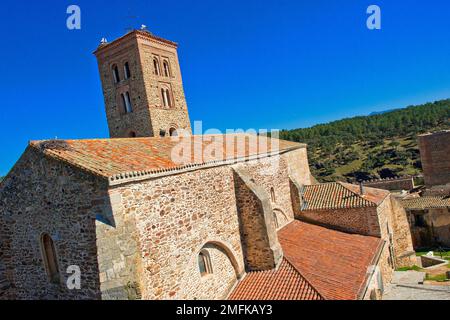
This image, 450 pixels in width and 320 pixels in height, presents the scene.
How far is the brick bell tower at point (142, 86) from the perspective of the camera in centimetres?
1762

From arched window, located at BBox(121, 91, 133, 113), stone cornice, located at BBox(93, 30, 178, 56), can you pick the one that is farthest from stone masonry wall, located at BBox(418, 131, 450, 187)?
arched window, located at BBox(121, 91, 133, 113)

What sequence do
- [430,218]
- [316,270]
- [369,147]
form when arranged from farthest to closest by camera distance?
1. [369,147]
2. [430,218]
3. [316,270]

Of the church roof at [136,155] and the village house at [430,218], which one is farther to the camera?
the village house at [430,218]

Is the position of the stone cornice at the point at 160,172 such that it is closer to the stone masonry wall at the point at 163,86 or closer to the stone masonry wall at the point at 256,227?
the stone masonry wall at the point at 256,227

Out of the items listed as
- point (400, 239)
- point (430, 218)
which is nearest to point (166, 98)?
point (400, 239)

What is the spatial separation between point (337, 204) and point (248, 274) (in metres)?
7.05

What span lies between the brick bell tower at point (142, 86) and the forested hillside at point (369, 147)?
→ 45.6m

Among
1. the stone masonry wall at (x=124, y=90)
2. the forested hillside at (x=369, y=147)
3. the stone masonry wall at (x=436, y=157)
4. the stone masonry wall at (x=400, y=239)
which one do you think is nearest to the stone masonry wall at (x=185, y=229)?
the stone masonry wall at (x=124, y=90)

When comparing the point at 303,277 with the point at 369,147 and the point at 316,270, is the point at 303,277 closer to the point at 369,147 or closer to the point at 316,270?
the point at 316,270

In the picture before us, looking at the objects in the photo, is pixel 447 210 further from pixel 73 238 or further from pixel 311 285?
pixel 73 238

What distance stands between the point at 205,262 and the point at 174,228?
2.08 m

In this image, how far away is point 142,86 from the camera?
17484mm

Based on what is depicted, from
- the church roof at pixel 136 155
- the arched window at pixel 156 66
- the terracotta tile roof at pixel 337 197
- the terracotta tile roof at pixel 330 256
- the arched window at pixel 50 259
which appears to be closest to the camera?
the church roof at pixel 136 155

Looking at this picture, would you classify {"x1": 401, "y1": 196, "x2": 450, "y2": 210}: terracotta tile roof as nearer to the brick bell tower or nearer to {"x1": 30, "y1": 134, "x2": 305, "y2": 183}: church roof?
{"x1": 30, "y1": 134, "x2": 305, "y2": 183}: church roof
